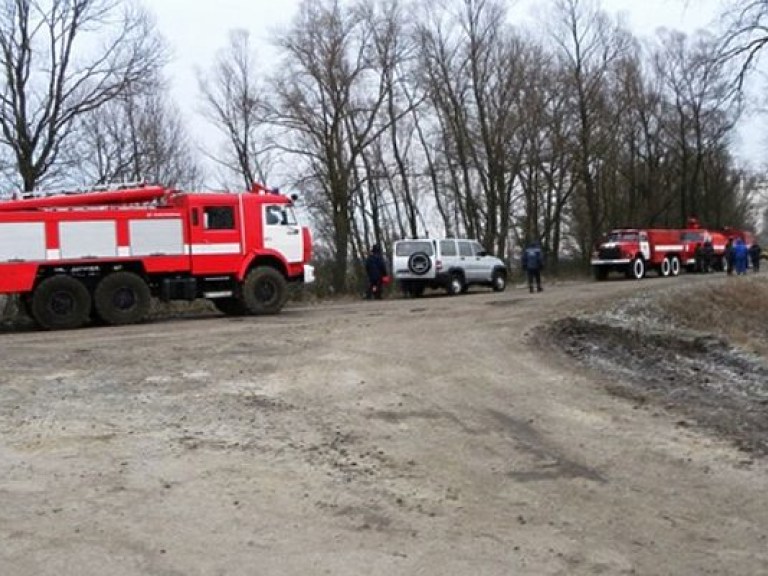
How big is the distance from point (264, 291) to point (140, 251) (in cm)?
330

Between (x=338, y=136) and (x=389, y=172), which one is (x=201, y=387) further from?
(x=389, y=172)

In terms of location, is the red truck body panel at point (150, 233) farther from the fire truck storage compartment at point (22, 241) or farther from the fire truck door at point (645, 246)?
the fire truck door at point (645, 246)

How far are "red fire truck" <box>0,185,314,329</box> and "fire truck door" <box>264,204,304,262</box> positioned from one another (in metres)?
0.03

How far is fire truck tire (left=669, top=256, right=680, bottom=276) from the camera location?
44.9 m

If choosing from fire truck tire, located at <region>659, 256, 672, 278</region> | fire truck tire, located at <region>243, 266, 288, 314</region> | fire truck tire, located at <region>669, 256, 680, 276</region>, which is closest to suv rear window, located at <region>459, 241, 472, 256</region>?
fire truck tire, located at <region>243, 266, 288, 314</region>

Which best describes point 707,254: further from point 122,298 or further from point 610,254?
point 122,298

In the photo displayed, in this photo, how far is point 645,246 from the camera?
42.5m

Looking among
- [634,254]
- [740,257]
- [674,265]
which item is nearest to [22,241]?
[634,254]

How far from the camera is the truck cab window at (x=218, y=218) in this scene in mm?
22453

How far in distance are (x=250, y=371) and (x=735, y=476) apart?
7050 mm

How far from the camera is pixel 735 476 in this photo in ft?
23.5

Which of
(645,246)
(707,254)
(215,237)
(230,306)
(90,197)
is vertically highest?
(90,197)

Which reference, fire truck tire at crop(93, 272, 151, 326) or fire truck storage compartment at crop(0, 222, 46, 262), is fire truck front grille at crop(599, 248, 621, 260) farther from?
fire truck storage compartment at crop(0, 222, 46, 262)

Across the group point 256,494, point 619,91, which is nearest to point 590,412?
point 256,494
